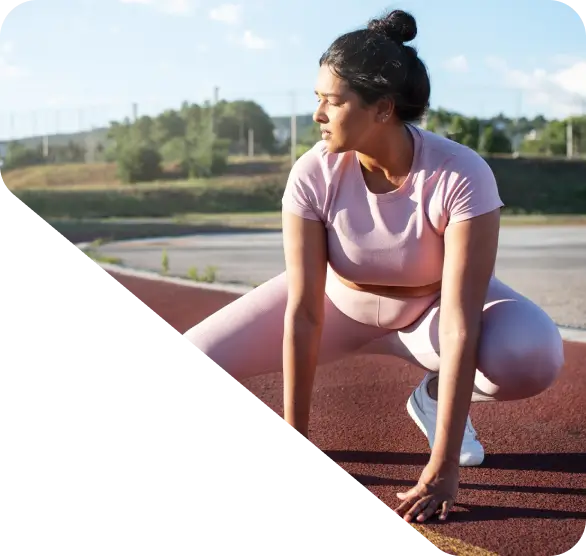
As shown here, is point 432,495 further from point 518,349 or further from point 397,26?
point 397,26

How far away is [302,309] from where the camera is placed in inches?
75.6

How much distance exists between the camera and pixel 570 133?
4.92 m

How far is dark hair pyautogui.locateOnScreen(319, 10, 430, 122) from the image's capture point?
5.54ft

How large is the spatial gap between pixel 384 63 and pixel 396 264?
1.44 ft

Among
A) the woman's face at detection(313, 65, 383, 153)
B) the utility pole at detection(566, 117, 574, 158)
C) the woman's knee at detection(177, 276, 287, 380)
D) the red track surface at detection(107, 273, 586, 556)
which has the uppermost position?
the utility pole at detection(566, 117, 574, 158)

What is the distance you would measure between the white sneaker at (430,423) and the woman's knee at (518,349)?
0.29 metres

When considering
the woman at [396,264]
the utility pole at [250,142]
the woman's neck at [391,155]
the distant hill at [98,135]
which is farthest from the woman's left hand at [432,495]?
the utility pole at [250,142]

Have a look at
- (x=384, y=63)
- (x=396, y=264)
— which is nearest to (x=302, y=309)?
(x=396, y=264)

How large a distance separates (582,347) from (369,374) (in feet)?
3.50

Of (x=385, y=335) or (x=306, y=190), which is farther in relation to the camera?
(x=385, y=335)

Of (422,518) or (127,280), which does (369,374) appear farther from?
(127,280)

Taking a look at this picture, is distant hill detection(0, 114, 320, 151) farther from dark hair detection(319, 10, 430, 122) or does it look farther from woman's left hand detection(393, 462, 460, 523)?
woman's left hand detection(393, 462, 460, 523)

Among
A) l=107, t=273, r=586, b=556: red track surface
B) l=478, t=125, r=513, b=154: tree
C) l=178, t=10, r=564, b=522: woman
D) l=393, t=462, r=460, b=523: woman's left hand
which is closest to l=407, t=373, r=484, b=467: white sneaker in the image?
l=107, t=273, r=586, b=556: red track surface

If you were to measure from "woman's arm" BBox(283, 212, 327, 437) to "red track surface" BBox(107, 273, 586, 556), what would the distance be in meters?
0.30
